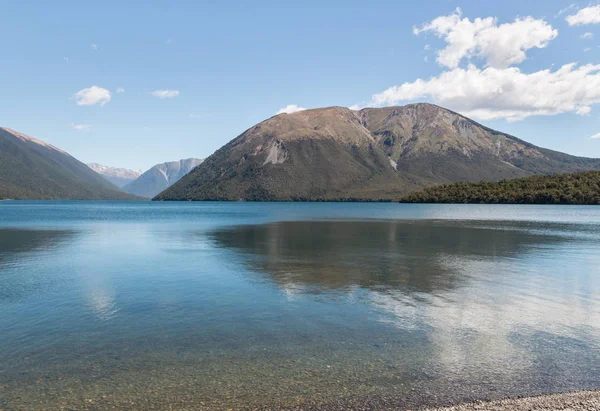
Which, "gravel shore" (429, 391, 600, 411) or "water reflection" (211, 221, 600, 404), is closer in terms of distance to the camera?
"gravel shore" (429, 391, 600, 411)

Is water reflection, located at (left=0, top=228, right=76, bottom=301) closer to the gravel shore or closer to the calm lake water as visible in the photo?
the calm lake water

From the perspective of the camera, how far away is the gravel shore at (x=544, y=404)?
15.2 m

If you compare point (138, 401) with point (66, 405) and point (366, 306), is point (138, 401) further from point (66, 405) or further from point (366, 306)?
point (366, 306)

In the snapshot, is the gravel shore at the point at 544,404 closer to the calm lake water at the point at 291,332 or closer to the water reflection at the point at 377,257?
the calm lake water at the point at 291,332

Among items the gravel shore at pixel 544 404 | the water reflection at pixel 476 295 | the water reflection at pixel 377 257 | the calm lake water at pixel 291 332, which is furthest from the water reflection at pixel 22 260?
the gravel shore at pixel 544 404

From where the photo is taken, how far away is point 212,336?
23453 mm

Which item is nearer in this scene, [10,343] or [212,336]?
[10,343]

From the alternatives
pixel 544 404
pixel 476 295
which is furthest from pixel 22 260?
pixel 544 404

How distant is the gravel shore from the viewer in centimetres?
1520

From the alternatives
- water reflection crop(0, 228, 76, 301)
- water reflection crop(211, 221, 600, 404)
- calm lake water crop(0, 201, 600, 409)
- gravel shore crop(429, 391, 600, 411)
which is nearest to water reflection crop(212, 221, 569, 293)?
water reflection crop(211, 221, 600, 404)

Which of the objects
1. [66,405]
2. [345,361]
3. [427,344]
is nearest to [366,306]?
[427,344]

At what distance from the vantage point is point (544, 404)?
51.1ft

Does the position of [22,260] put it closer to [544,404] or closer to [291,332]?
[291,332]

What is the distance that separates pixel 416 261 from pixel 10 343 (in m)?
44.3
